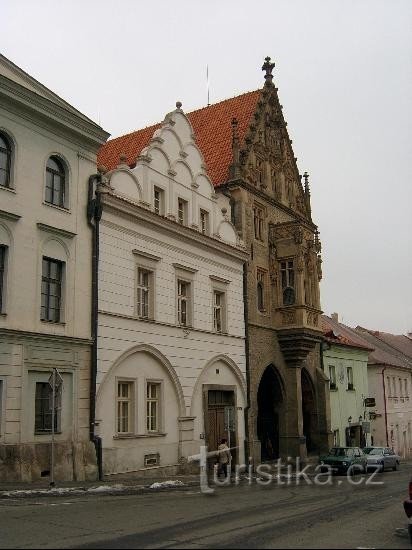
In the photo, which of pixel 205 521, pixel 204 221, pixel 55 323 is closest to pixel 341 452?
pixel 204 221

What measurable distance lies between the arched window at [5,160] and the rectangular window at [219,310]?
1175 centimetres

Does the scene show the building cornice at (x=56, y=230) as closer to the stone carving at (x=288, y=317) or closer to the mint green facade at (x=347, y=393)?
the stone carving at (x=288, y=317)

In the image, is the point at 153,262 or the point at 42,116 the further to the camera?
the point at 153,262

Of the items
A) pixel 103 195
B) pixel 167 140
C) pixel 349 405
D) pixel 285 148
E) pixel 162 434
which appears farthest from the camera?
pixel 349 405

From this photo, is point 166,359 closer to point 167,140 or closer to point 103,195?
point 103,195

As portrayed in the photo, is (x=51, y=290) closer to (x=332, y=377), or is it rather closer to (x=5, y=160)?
(x=5, y=160)

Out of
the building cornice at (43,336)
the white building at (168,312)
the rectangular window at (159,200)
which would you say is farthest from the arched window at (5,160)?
the rectangular window at (159,200)

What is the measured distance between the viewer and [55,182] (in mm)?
21344

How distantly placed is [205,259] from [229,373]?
5211 millimetres

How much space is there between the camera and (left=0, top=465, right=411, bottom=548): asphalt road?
1017 cm

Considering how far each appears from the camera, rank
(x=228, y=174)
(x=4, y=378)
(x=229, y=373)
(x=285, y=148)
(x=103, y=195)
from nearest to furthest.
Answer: (x=4, y=378) → (x=103, y=195) → (x=229, y=373) → (x=228, y=174) → (x=285, y=148)

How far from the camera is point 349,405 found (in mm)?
42250

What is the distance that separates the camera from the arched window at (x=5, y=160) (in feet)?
63.8

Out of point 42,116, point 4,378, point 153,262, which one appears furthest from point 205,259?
point 4,378
